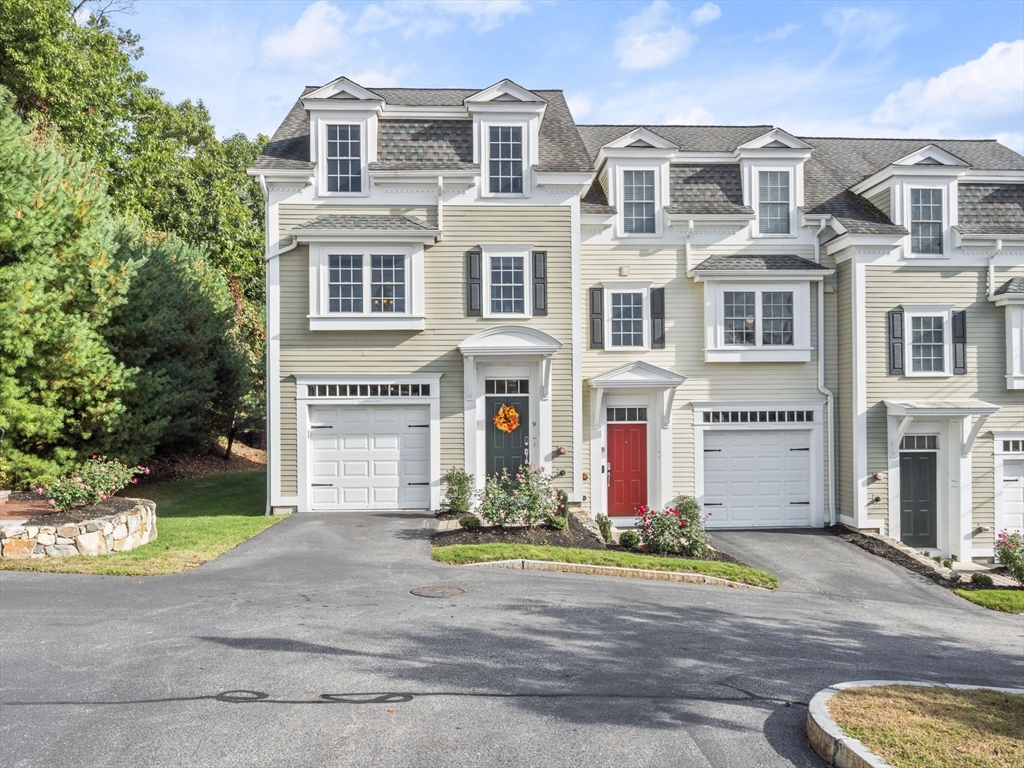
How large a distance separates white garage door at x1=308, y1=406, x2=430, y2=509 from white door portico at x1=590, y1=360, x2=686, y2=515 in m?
3.83

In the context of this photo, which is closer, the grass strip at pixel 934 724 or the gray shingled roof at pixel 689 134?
the grass strip at pixel 934 724

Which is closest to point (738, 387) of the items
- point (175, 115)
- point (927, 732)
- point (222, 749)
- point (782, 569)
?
point (782, 569)

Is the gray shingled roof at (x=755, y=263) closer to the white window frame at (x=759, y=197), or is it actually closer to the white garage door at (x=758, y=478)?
the white window frame at (x=759, y=197)

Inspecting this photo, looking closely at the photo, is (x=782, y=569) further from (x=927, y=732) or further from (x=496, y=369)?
(x=927, y=732)

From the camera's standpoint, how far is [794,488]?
60.4 ft

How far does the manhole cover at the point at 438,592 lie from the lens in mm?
10164

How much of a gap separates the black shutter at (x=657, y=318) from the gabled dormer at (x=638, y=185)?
1.37 meters

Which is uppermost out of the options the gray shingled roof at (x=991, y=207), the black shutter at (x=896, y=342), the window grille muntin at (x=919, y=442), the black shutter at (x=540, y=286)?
the gray shingled roof at (x=991, y=207)

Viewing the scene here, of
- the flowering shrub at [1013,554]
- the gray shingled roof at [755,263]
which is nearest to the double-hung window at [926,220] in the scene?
the gray shingled roof at [755,263]

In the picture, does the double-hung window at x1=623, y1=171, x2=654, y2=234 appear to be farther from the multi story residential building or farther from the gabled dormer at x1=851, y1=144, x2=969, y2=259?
the gabled dormer at x1=851, y1=144, x2=969, y2=259

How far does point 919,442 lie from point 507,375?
9.78 metres

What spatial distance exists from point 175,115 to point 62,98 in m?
8.74

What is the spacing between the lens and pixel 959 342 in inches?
712

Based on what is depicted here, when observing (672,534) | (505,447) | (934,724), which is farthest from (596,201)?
(934,724)
